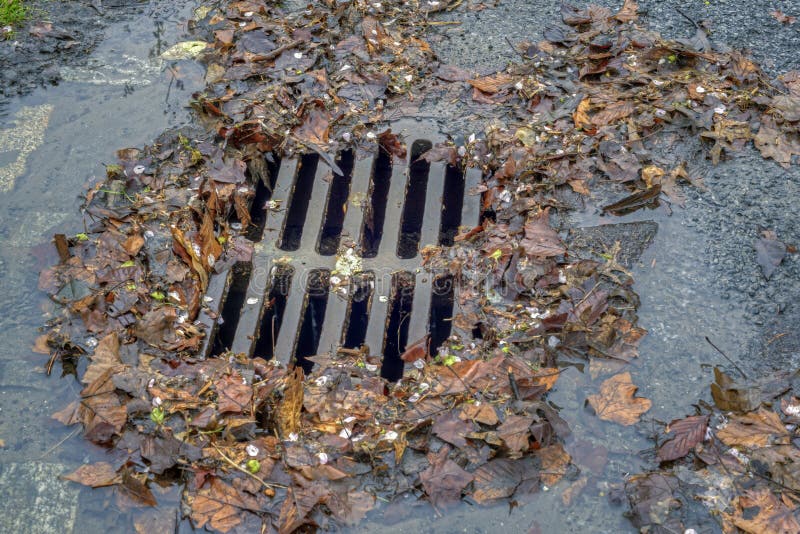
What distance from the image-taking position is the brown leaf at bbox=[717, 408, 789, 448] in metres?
1.98

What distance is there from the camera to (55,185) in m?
2.67

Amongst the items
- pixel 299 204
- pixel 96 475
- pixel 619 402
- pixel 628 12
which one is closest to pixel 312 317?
pixel 299 204

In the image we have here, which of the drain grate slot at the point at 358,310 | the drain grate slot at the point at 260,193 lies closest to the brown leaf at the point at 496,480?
the drain grate slot at the point at 358,310

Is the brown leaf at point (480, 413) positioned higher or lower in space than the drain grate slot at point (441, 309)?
higher

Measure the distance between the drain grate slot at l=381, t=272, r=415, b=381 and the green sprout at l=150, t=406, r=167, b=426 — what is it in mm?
679

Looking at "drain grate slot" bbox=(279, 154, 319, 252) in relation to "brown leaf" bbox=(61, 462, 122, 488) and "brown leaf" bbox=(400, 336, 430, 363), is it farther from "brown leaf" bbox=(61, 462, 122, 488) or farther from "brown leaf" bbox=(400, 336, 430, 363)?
"brown leaf" bbox=(61, 462, 122, 488)

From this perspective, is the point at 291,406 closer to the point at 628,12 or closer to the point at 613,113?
the point at 613,113

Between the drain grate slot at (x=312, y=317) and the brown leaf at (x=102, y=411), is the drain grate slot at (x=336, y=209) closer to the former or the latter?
the drain grate slot at (x=312, y=317)

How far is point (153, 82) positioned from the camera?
3037 mm

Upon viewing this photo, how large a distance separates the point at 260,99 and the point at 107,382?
132 centimetres

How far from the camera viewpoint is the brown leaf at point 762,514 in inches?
71.4

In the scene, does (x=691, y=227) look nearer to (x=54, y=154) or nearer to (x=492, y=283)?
(x=492, y=283)

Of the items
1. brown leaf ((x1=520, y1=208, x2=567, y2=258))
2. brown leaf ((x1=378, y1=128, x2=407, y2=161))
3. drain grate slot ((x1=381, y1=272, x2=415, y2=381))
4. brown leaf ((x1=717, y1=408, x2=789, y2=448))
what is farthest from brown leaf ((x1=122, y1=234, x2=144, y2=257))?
brown leaf ((x1=717, y1=408, x2=789, y2=448))

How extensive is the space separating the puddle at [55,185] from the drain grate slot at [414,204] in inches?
36.7
